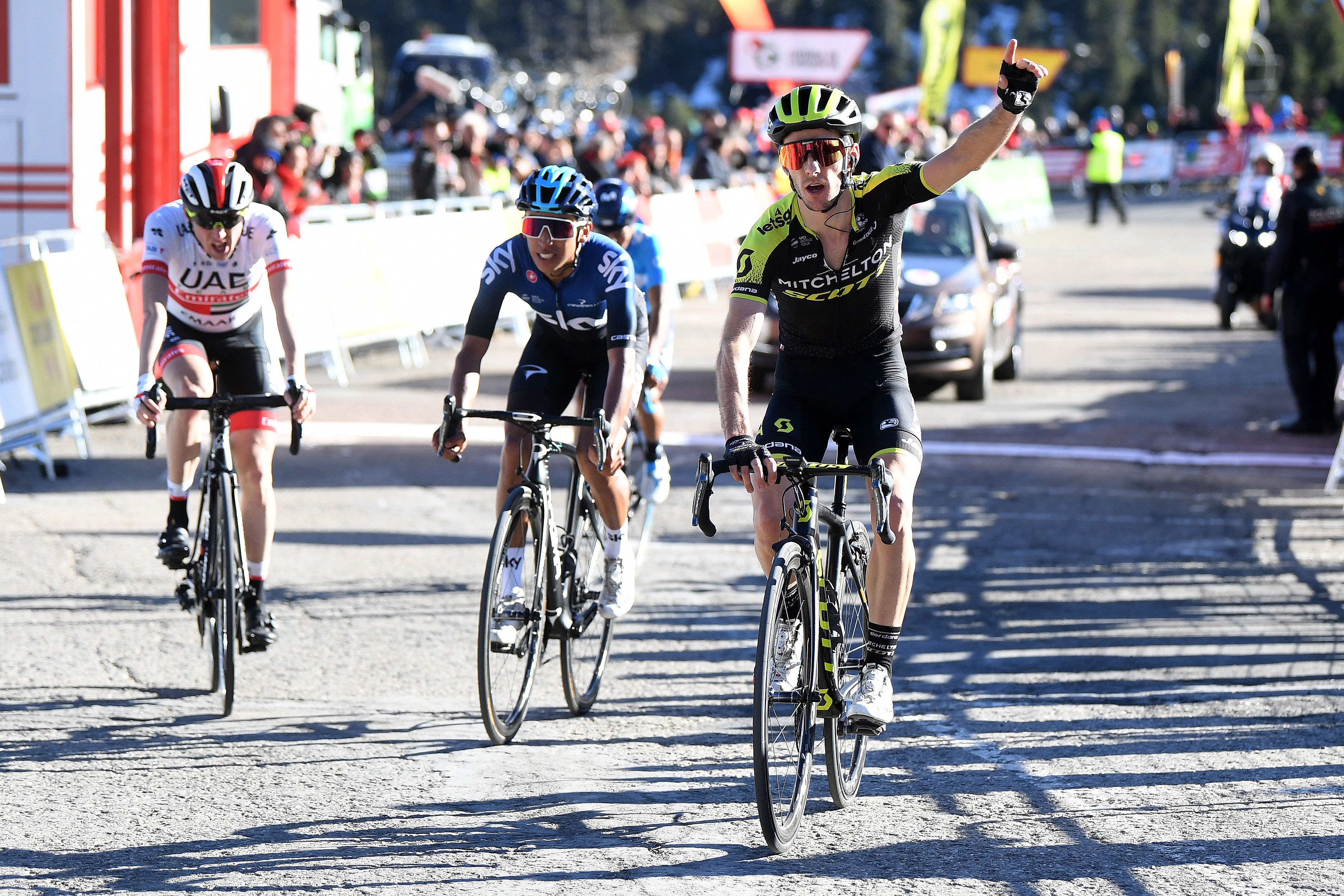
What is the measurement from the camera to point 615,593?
22.9 ft

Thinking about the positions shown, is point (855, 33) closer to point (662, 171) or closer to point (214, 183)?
point (662, 171)

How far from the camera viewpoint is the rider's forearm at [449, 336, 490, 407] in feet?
21.1

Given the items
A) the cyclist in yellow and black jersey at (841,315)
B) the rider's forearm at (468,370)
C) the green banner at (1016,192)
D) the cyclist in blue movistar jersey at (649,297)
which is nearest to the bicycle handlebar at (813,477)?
the cyclist in yellow and black jersey at (841,315)

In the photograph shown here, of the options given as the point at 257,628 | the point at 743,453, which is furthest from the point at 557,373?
the point at 743,453

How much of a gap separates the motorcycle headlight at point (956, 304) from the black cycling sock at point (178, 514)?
9057 mm

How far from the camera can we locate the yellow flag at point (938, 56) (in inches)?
1604

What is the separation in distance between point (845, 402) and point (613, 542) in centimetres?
169

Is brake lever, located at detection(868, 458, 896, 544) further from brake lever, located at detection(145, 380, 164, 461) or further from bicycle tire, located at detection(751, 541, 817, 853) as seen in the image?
brake lever, located at detection(145, 380, 164, 461)

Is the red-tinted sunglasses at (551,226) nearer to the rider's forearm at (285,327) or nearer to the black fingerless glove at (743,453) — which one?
the rider's forearm at (285,327)

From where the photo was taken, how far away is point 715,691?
707 centimetres

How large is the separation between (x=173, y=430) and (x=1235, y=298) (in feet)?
52.0

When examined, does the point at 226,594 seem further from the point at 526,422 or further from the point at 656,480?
the point at 656,480

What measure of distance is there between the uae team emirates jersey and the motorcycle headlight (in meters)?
8.80

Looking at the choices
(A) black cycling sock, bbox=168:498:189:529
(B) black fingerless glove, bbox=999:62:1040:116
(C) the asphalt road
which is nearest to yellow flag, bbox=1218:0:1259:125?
(C) the asphalt road
